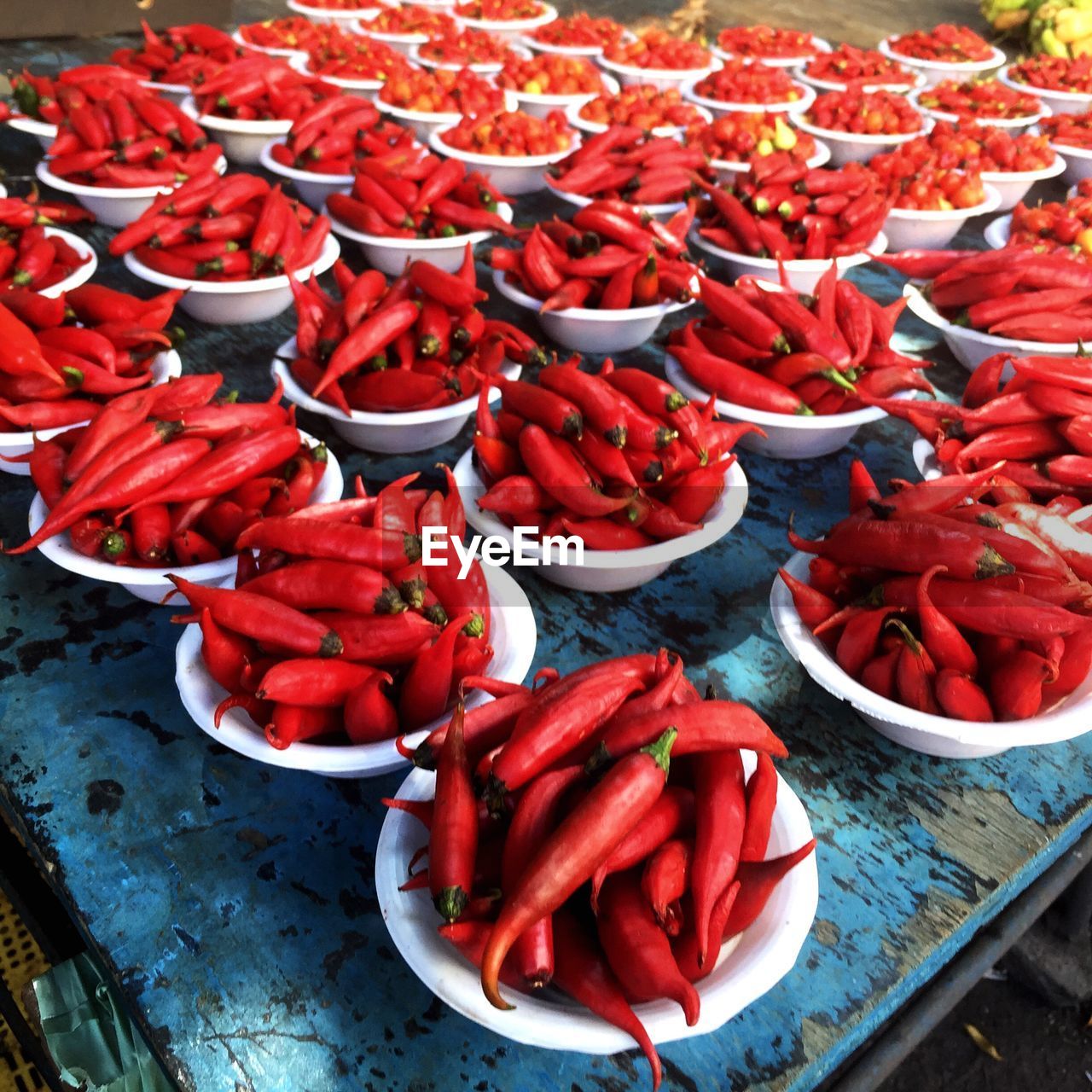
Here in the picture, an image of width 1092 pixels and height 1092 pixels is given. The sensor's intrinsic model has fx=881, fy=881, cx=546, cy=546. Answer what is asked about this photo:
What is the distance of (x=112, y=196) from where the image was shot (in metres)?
2.59

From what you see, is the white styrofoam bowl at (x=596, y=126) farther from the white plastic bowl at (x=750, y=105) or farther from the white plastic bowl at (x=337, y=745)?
the white plastic bowl at (x=337, y=745)

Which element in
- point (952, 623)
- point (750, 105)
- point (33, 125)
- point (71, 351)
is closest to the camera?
point (952, 623)

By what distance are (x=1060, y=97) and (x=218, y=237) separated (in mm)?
4101

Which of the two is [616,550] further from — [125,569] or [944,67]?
[944,67]

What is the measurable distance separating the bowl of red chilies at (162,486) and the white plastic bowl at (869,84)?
3.70 meters

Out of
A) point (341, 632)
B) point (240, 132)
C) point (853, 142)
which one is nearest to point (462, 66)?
point (240, 132)

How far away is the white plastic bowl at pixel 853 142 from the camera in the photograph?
347 centimetres

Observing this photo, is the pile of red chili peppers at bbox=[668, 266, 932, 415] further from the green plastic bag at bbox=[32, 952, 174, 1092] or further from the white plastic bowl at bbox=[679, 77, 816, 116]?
the white plastic bowl at bbox=[679, 77, 816, 116]

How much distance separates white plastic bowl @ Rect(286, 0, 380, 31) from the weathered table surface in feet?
13.3

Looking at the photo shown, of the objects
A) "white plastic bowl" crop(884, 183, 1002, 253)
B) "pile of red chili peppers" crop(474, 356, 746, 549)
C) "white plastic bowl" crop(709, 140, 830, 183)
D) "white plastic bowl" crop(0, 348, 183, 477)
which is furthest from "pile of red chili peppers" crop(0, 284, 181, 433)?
"white plastic bowl" crop(884, 183, 1002, 253)

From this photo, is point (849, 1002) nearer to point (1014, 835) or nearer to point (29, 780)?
point (1014, 835)

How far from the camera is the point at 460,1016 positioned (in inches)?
40.3

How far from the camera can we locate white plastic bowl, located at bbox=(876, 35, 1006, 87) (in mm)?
4703

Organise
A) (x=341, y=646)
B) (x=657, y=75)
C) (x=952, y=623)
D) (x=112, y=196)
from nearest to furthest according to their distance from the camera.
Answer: (x=341, y=646), (x=952, y=623), (x=112, y=196), (x=657, y=75)
